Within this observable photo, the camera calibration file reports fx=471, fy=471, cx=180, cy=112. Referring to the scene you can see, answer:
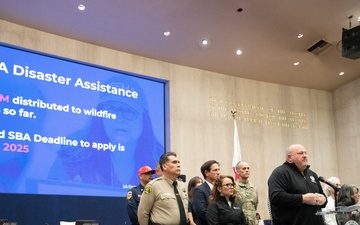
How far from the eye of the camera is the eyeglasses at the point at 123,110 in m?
8.16

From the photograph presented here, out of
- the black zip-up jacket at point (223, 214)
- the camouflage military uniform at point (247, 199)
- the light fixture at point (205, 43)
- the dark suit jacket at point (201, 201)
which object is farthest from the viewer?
the light fixture at point (205, 43)

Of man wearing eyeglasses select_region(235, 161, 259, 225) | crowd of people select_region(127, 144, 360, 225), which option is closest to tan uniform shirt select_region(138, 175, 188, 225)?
crowd of people select_region(127, 144, 360, 225)

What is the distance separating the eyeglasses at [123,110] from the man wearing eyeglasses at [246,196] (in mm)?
3745

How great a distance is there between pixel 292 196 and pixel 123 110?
195 inches

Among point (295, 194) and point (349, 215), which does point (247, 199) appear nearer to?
point (295, 194)

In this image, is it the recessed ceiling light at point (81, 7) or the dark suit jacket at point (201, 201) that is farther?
the recessed ceiling light at point (81, 7)

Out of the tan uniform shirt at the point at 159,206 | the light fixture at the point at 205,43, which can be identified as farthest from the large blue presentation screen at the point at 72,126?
the tan uniform shirt at the point at 159,206

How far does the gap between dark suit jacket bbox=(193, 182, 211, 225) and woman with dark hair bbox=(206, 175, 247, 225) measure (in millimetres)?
248

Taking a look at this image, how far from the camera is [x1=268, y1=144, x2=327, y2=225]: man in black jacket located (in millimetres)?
3812

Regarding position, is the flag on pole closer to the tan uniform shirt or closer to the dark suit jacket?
the dark suit jacket

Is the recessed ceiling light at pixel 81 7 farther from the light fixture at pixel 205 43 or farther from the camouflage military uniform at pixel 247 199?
the camouflage military uniform at pixel 247 199

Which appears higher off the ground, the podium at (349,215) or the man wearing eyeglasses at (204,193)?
the man wearing eyeglasses at (204,193)

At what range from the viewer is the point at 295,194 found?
385 cm

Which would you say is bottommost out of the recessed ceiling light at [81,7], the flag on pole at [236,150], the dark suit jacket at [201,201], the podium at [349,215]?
the podium at [349,215]
